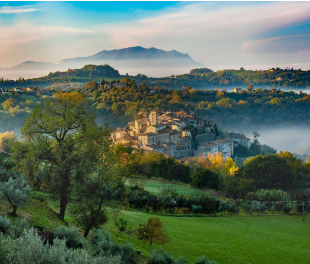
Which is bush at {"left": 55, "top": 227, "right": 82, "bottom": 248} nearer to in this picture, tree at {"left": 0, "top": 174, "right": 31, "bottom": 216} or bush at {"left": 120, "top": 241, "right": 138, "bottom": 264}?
bush at {"left": 120, "top": 241, "right": 138, "bottom": 264}

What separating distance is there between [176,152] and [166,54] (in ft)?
425

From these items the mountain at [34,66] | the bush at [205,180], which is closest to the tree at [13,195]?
the bush at [205,180]

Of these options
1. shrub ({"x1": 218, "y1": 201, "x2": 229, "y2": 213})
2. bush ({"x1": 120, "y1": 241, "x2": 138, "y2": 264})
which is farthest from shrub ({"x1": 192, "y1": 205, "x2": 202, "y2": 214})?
bush ({"x1": 120, "y1": 241, "x2": 138, "y2": 264})

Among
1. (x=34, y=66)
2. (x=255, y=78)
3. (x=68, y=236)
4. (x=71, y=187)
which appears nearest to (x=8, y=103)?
(x=34, y=66)

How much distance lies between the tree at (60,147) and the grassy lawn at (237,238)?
2.44 m

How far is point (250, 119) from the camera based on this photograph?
9331cm

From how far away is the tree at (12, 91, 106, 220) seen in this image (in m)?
9.01

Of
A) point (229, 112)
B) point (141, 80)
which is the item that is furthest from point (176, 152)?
point (141, 80)

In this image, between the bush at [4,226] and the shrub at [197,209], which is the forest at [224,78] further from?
the bush at [4,226]

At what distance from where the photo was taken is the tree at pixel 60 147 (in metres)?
9.01

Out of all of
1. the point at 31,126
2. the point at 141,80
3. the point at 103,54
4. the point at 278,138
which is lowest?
the point at 278,138

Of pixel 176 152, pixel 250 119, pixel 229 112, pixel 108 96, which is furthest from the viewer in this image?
pixel 250 119

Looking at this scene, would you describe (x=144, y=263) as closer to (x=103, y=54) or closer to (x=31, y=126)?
(x=31, y=126)

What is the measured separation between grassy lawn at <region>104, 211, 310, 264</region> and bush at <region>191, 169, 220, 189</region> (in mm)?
10596
